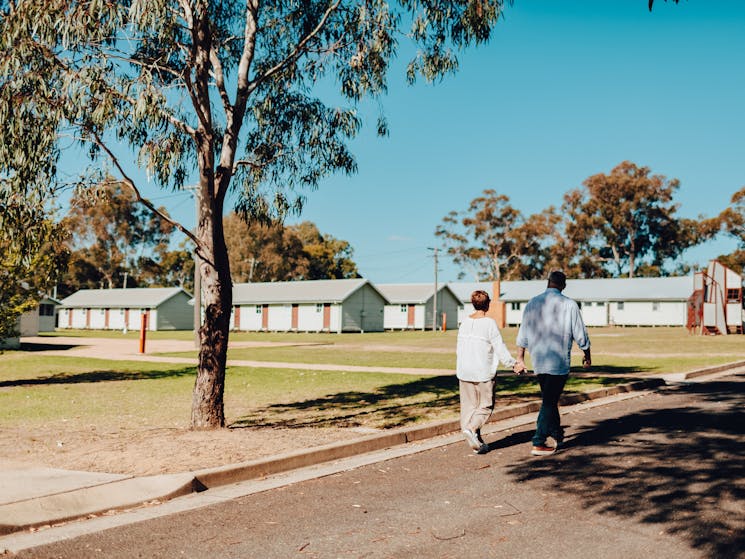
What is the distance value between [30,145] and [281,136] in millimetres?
4149

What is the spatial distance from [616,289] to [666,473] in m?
68.1

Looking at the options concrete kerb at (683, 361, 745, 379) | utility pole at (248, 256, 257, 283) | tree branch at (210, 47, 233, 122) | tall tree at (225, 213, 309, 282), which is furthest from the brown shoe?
utility pole at (248, 256, 257, 283)

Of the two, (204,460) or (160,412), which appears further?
(160,412)

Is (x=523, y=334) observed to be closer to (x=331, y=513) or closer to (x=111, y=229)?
(x=331, y=513)

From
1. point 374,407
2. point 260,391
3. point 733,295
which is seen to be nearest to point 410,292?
point 733,295

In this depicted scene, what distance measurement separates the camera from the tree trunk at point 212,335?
9359mm

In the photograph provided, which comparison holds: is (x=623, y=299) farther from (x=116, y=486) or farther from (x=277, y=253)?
(x=116, y=486)

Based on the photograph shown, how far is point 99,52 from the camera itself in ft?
30.3

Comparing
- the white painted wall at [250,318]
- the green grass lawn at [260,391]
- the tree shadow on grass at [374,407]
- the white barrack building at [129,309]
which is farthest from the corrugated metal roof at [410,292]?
the tree shadow on grass at [374,407]

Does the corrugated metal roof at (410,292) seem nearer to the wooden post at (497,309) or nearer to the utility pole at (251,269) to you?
the wooden post at (497,309)

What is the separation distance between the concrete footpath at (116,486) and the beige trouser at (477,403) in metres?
0.80

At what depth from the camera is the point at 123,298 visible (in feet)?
221

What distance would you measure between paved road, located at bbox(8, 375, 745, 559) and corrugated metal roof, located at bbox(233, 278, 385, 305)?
168ft

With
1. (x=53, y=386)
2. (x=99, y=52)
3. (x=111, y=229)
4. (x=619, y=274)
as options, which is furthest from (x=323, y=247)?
(x=99, y=52)
